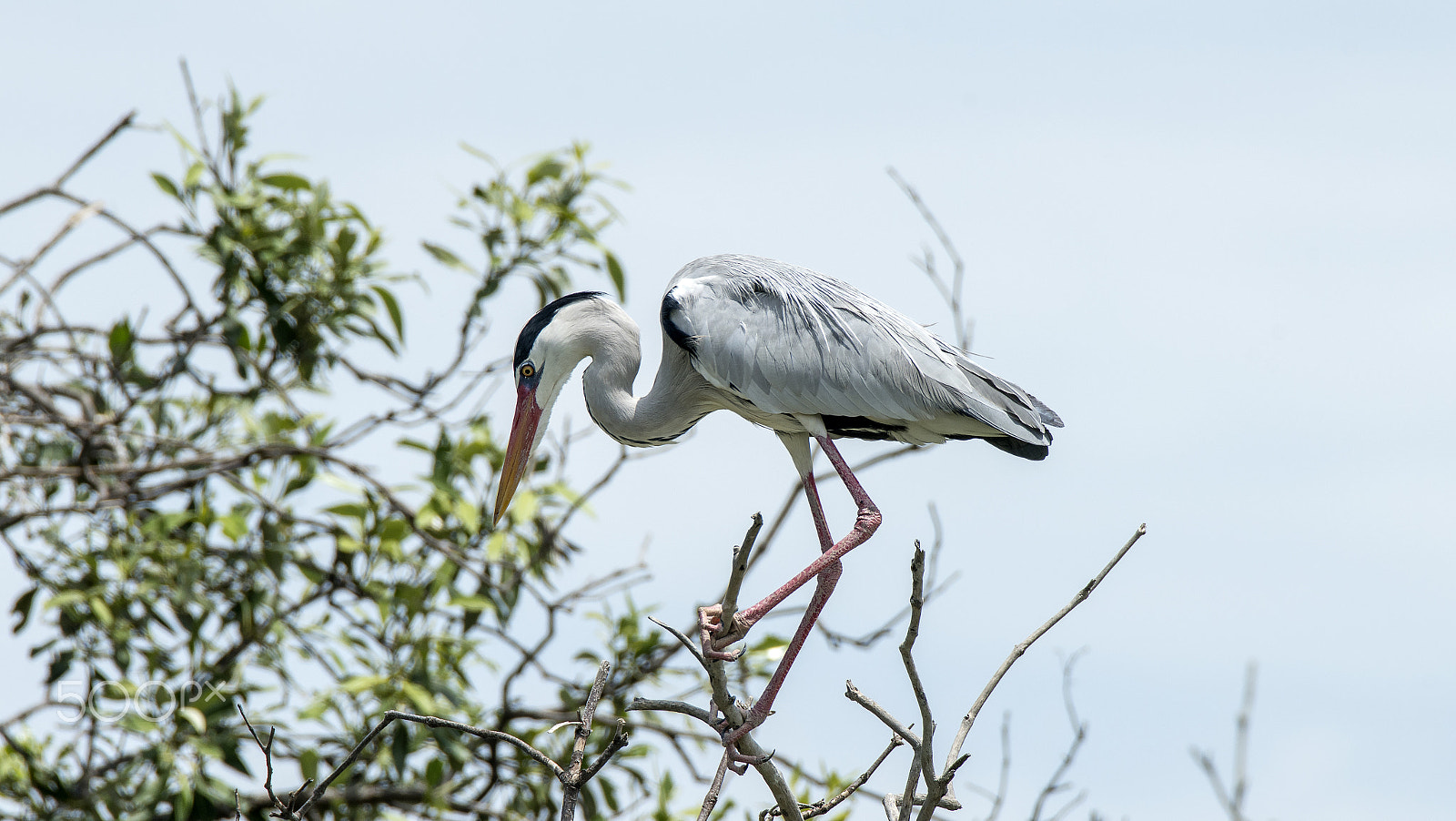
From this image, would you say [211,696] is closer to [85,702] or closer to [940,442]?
[85,702]

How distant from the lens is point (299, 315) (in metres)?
5.50

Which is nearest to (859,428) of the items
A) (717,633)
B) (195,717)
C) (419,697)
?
(717,633)

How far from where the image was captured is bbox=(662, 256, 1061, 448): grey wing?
410 centimetres

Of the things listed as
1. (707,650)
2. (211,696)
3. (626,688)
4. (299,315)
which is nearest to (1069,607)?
(707,650)

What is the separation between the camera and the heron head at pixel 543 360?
4.61 m

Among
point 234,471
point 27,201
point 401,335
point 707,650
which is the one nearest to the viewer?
point 707,650

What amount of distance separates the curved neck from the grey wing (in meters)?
0.21

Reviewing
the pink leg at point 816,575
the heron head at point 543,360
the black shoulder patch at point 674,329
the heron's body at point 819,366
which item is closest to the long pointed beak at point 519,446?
the heron head at point 543,360

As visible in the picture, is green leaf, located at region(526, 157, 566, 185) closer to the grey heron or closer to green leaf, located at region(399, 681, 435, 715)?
the grey heron

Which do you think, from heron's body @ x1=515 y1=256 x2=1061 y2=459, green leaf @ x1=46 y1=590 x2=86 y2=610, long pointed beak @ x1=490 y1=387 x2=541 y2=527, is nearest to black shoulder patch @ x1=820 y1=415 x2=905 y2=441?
heron's body @ x1=515 y1=256 x2=1061 y2=459

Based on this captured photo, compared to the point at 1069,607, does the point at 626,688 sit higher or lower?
higher

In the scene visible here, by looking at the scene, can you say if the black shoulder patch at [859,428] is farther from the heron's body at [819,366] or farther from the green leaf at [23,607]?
the green leaf at [23,607]

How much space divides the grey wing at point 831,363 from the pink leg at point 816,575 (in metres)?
0.24

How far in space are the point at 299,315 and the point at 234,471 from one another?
0.72m
